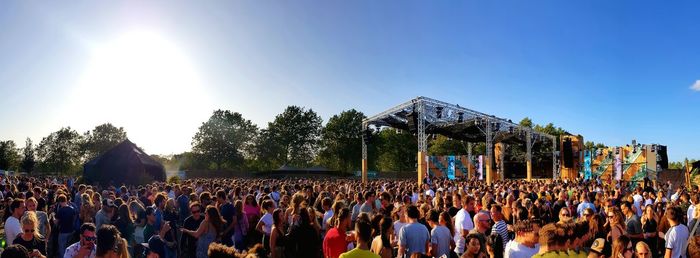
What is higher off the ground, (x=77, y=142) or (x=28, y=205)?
(x=77, y=142)

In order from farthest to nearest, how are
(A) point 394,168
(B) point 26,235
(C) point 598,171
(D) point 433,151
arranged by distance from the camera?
1. (A) point 394,168
2. (D) point 433,151
3. (C) point 598,171
4. (B) point 26,235

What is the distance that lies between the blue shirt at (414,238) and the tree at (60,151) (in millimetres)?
97151

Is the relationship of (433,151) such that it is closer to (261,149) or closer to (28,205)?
(261,149)

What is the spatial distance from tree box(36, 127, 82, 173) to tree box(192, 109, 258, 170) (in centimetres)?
3358

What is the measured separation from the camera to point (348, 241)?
5.48m

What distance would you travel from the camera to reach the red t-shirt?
5.31m

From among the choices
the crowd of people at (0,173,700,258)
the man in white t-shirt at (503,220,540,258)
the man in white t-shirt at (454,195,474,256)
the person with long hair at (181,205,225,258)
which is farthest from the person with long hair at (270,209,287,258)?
the man in white t-shirt at (503,220,540,258)

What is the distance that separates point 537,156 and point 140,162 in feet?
96.5

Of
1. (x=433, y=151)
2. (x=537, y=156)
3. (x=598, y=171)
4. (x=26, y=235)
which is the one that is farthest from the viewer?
(x=433, y=151)

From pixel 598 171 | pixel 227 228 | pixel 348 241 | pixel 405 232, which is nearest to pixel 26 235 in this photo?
pixel 227 228

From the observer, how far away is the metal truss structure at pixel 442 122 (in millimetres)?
26969

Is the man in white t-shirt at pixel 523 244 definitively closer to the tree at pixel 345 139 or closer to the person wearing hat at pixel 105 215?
the person wearing hat at pixel 105 215

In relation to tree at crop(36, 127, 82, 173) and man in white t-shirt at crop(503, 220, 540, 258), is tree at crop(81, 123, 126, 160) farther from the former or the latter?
→ man in white t-shirt at crop(503, 220, 540, 258)

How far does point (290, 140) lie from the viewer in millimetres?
75812
